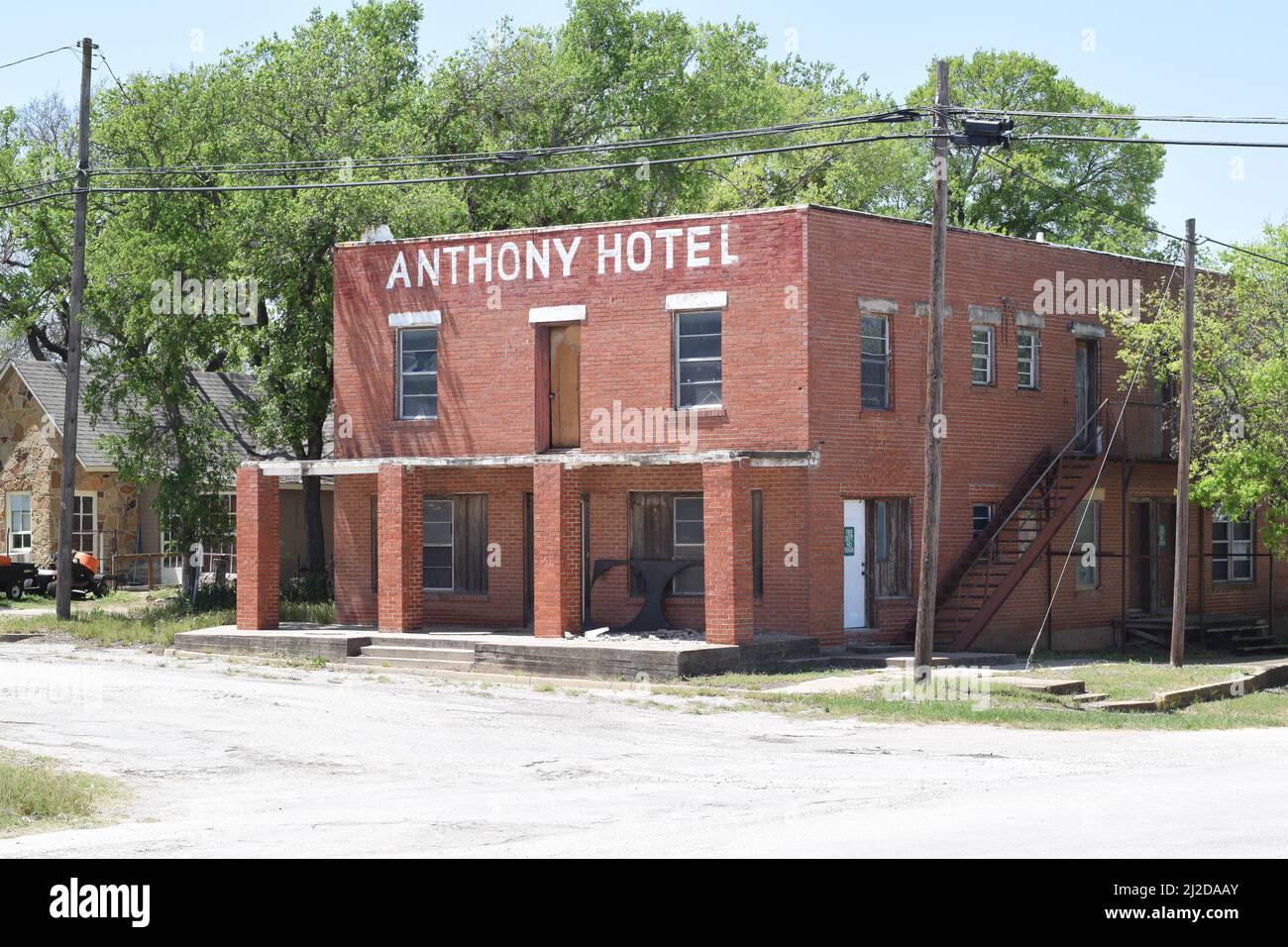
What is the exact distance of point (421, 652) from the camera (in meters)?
27.6

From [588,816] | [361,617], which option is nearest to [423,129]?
[361,617]

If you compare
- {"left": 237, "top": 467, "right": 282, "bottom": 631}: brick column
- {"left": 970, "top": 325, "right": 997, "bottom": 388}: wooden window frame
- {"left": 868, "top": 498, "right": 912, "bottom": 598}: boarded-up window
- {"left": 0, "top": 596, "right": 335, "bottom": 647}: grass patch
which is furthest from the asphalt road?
{"left": 970, "top": 325, "right": 997, "bottom": 388}: wooden window frame

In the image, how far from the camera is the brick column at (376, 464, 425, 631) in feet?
93.8

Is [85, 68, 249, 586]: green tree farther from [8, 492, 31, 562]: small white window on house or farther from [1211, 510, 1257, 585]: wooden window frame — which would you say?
[1211, 510, 1257, 585]: wooden window frame

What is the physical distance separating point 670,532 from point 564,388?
134 inches

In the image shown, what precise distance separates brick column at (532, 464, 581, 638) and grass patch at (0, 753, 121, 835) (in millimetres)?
12375

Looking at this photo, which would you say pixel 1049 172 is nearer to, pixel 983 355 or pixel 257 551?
pixel 983 355

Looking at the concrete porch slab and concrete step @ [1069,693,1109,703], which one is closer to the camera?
concrete step @ [1069,693,1109,703]

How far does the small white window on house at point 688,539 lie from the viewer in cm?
2783

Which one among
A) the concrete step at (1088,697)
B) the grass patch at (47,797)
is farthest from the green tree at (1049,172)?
the grass patch at (47,797)

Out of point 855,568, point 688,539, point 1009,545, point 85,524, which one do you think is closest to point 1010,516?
point 1009,545

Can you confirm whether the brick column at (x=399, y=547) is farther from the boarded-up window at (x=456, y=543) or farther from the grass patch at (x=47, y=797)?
the grass patch at (x=47, y=797)

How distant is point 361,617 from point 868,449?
10843mm

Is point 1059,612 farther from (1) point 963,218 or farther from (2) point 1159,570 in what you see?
(1) point 963,218
